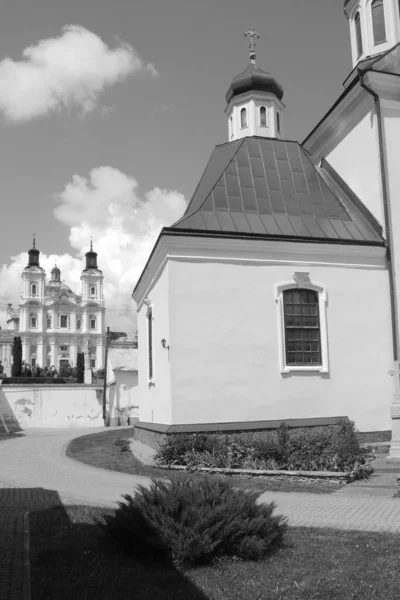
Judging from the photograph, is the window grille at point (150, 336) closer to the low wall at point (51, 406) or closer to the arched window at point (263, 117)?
the arched window at point (263, 117)

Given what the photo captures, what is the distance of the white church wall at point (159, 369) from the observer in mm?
14734

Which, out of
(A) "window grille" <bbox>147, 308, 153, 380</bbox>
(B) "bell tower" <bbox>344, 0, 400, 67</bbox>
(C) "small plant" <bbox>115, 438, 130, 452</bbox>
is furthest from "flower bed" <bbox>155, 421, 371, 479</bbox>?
(B) "bell tower" <bbox>344, 0, 400, 67</bbox>

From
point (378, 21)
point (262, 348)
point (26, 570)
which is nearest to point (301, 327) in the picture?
point (262, 348)

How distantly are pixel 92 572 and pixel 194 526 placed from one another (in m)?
1.09

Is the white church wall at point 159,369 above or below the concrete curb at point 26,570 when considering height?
above

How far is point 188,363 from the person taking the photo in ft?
47.1

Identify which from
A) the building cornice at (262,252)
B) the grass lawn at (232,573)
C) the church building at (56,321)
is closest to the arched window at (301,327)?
the building cornice at (262,252)

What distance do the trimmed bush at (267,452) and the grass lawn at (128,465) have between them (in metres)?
0.53

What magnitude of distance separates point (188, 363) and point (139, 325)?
6.45m

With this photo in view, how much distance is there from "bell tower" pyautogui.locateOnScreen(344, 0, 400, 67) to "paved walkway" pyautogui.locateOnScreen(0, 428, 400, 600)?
15.2m

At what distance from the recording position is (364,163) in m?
17.4

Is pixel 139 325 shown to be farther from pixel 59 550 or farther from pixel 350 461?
pixel 59 550

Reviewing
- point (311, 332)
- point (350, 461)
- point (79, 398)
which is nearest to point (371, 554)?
point (350, 461)

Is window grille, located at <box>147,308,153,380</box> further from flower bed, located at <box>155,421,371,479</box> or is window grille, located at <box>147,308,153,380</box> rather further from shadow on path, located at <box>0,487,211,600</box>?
shadow on path, located at <box>0,487,211,600</box>
